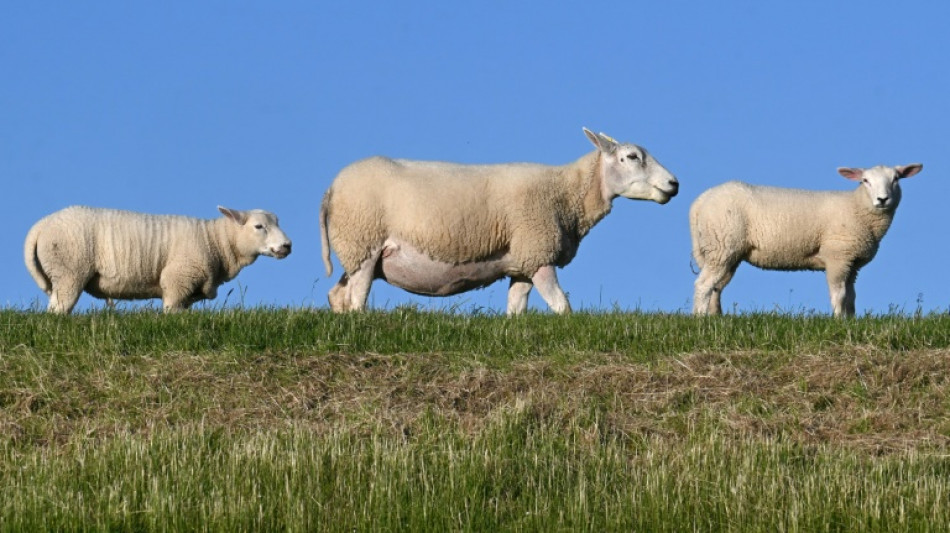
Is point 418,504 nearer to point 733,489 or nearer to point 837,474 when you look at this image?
point 733,489

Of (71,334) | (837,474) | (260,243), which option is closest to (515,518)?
(837,474)

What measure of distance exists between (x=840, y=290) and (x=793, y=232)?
1022 millimetres

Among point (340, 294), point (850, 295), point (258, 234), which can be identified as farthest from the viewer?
point (258, 234)

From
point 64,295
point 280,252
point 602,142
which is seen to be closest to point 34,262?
point 64,295

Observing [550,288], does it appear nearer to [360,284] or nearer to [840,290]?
[360,284]

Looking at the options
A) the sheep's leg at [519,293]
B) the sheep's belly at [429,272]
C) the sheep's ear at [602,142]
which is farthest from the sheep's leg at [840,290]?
the sheep's belly at [429,272]

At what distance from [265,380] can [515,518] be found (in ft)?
13.0

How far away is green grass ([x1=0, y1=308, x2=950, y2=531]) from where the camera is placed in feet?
32.5

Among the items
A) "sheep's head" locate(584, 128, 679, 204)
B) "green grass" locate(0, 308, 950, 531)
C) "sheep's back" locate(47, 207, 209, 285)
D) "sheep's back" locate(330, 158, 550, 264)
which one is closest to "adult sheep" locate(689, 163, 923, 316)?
"sheep's head" locate(584, 128, 679, 204)

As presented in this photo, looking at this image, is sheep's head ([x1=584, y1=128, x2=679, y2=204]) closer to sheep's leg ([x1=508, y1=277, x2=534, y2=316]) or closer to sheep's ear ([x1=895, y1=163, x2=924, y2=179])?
sheep's leg ([x1=508, y1=277, x2=534, y2=316])

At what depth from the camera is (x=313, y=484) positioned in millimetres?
10359

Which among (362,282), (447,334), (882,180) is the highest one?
(882,180)

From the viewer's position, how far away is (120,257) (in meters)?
20.0

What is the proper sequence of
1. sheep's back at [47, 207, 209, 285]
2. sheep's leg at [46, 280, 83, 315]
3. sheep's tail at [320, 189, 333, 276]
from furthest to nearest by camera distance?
sheep's back at [47, 207, 209, 285] → sheep's leg at [46, 280, 83, 315] → sheep's tail at [320, 189, 333, 276]
